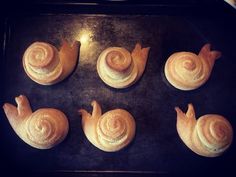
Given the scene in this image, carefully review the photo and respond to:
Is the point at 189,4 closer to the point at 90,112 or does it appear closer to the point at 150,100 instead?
the point at 150,100

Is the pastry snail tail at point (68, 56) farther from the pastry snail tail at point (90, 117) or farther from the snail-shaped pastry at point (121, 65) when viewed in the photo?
the pastry snail tail at point (90, 117)

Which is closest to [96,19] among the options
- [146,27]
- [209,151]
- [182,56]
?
[146,27]

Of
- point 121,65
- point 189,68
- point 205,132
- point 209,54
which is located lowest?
point 205,132

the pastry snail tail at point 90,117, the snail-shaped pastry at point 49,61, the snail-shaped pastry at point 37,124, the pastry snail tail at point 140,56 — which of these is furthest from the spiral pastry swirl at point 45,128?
the pastry snail tail at point 140,56

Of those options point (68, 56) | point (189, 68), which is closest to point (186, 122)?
point (189, 68)

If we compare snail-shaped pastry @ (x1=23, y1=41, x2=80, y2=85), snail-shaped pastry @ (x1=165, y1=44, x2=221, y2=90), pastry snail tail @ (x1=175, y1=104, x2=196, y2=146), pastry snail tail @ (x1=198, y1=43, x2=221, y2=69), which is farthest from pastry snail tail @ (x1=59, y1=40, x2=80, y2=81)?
pastry snail tail @ (x1=198, y1=43, x2=221, y2=69)

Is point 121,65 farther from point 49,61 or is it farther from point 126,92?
point 49,61
